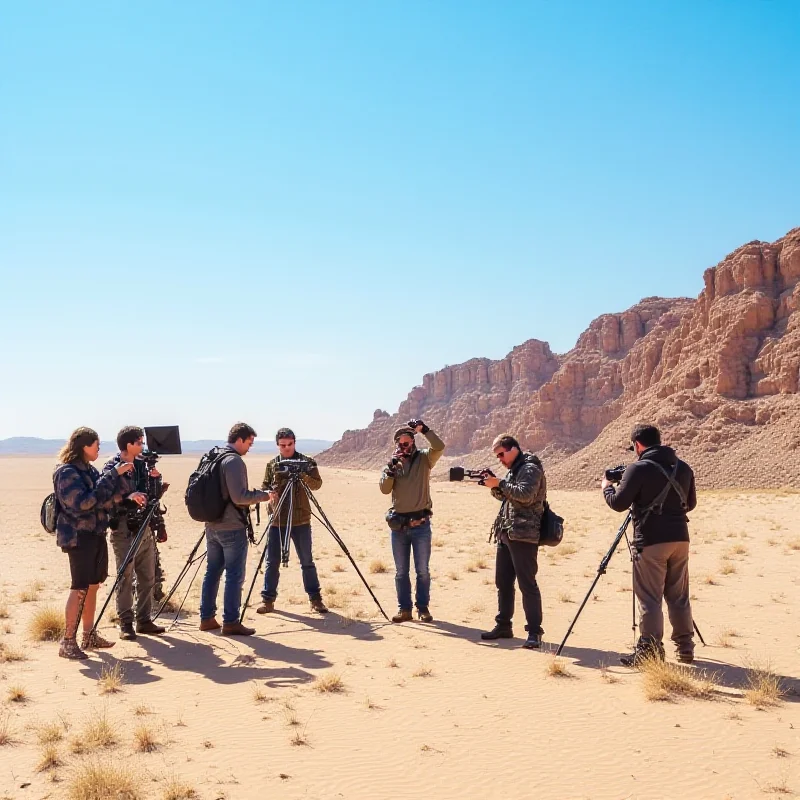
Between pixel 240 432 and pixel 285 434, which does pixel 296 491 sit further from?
pixel 240 432

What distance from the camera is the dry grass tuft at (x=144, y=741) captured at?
522cm

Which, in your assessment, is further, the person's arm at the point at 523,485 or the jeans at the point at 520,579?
the jeans at the point at 520,579

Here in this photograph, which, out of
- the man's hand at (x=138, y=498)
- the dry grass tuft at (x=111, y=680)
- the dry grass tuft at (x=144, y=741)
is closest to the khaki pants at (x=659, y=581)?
the dry grass tuft at (x=144, y=741)

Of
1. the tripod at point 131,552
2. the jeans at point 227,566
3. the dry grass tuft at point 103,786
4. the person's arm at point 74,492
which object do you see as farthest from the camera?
the jeans at point 227,566

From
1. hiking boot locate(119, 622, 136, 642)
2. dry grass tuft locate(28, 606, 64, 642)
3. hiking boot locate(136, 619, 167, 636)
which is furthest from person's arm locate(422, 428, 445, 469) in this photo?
dry grass tuft locate(28, 606, 64, 642)

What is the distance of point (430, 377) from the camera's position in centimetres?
19862

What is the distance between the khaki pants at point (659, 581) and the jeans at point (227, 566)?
445cm

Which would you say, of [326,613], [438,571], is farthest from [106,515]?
[438,571]

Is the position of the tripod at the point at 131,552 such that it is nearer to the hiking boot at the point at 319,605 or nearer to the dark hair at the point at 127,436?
the dark hair at the point at 127,436

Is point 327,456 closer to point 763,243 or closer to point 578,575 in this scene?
point 763,243

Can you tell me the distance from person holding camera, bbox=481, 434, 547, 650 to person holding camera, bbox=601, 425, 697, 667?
38.3 inches

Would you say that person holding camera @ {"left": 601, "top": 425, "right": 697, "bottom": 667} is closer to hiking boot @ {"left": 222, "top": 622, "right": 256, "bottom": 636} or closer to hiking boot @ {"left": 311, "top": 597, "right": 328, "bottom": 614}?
hiking boot @ {"left": 222, "top": 622, "right": 256, "bottom": 636}

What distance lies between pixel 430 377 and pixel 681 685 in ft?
632

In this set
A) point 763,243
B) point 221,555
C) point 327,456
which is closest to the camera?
point 221,555
